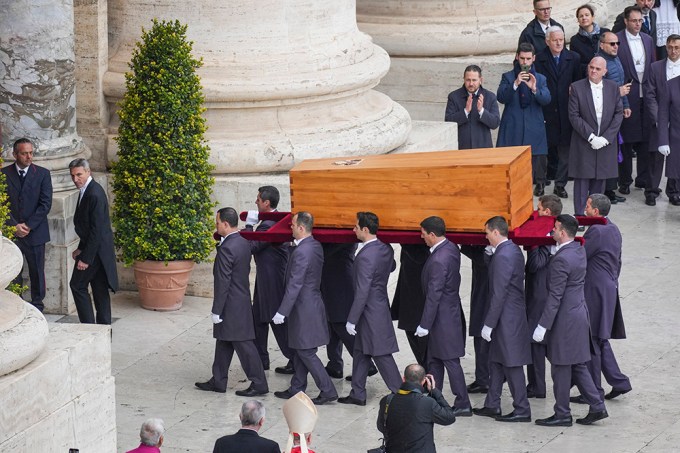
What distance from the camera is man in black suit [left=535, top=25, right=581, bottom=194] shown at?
631 inches

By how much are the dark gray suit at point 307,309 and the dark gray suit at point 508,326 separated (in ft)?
3.65

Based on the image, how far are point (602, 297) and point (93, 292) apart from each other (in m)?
3.76

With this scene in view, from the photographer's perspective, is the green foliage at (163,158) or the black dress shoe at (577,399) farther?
the green foliage at (163,158)

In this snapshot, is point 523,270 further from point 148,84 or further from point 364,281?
point 148,84

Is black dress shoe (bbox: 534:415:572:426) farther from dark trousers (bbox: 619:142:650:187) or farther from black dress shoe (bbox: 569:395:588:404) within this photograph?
dark trousers (bbox: 619:142:650:187)

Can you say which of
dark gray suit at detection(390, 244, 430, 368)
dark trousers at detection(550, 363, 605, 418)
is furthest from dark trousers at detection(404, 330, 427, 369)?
dark trousers at detection(550, 363, 605, 418)

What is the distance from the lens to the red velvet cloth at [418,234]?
11.0 metres

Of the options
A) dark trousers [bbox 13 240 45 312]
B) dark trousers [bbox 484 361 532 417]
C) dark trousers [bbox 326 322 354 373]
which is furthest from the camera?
dark trousers [bbox 13 240 45 312]

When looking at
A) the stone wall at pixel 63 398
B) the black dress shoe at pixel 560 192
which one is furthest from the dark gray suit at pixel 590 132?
the stone wall at pixel 63 398

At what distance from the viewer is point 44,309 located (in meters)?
13.4

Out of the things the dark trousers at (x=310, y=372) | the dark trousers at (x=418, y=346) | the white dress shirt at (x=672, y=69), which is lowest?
the dark trousers at (x=310, y=372)

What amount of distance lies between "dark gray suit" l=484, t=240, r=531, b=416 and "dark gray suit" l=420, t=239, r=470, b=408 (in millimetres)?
222

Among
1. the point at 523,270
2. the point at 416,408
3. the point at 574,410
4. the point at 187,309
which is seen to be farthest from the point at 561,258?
the point at 187,309

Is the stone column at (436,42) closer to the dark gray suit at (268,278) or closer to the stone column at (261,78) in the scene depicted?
the stone column at (261,78)
